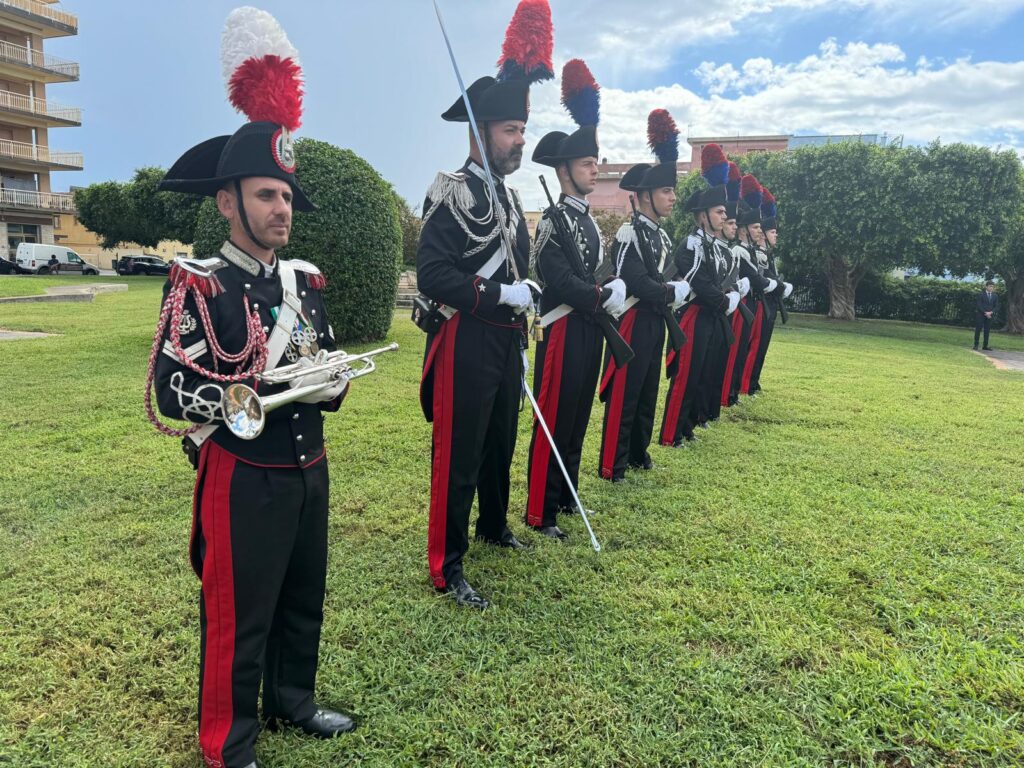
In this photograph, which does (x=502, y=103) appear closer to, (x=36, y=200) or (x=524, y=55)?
(x=524, y=55)

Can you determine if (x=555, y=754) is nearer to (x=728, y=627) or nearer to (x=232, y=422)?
(x=728, y=627)

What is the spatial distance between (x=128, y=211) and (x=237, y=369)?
35.5 metres

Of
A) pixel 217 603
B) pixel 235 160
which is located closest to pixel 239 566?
pixel 217 603

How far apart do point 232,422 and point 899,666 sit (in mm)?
2666

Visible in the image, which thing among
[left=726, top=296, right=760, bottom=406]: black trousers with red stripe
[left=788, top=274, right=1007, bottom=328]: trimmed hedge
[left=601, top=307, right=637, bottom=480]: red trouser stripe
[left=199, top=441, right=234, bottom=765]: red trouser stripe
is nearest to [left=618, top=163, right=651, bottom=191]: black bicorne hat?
[left=601, top=307, right=637, bottom=480]: red trouser stripe

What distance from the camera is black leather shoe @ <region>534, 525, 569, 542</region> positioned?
3867 mm

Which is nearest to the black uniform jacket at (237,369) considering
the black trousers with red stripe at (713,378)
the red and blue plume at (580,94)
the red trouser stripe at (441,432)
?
the red trouser stripe at (441,432)

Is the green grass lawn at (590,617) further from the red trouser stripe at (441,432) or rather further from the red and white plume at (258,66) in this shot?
the red and white plume at (258,66)

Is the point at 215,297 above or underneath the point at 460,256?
underneath

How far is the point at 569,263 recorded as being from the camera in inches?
150

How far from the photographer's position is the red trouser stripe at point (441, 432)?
3.04 m

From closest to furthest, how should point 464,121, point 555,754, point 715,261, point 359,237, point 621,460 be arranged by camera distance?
point 555,754
point 464,121
point 621,460
point 715,261
point 359,237

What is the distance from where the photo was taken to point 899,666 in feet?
8.69

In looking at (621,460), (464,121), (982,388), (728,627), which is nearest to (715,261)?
(621,460)
